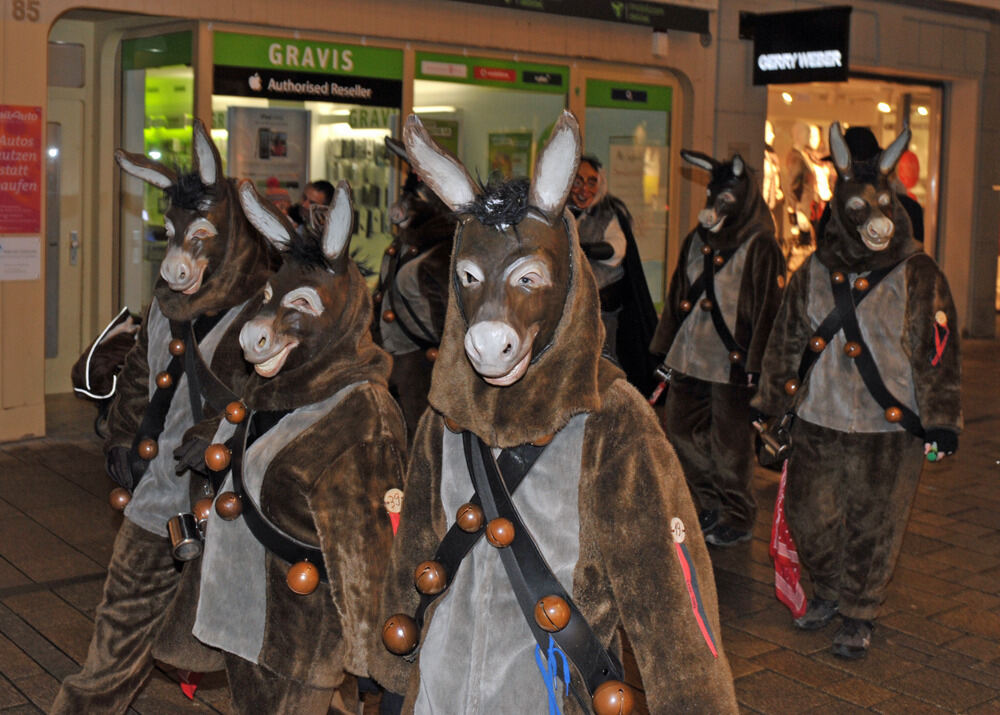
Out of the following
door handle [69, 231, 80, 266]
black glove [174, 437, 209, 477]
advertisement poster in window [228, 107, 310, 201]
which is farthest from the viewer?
door handle [69, 231, 80, 266]

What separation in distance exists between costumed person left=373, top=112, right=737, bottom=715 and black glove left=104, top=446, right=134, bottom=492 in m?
1.98

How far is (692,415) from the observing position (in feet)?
23.9

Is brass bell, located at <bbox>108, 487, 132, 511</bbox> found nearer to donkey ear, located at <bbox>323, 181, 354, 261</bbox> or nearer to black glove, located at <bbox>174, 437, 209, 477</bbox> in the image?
black glove, located at <bbox>174, 437, 209, 477</bbox>

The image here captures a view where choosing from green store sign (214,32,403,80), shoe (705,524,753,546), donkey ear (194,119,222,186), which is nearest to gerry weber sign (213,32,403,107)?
green store sign (214,32,403,80)

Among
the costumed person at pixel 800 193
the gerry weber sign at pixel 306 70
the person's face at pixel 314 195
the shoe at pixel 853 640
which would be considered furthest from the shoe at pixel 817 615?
the costumed person at pixel 800 193

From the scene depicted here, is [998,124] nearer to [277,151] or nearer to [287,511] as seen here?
[277,151]

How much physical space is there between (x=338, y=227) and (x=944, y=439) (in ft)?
9.54

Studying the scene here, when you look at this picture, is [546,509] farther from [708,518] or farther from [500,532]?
[708,518]

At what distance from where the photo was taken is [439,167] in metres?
2.62

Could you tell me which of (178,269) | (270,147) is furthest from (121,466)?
(270,147)

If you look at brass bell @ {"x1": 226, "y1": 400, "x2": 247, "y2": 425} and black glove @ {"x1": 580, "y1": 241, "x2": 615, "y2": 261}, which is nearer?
brass bell @ {"x1": 226, "y1": 400, "x2": 247, "y2": 425}

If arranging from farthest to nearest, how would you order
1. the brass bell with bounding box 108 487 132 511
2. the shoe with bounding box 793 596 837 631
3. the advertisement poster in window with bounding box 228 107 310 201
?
the advertisement poster in window with bounding box 228 107 310 201
the shoe with bounding box 793 596 837 631
the brass bell with bounding box 108 487 132 511

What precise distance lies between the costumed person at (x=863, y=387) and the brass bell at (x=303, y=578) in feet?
9.46

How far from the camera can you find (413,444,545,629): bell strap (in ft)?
8.61
